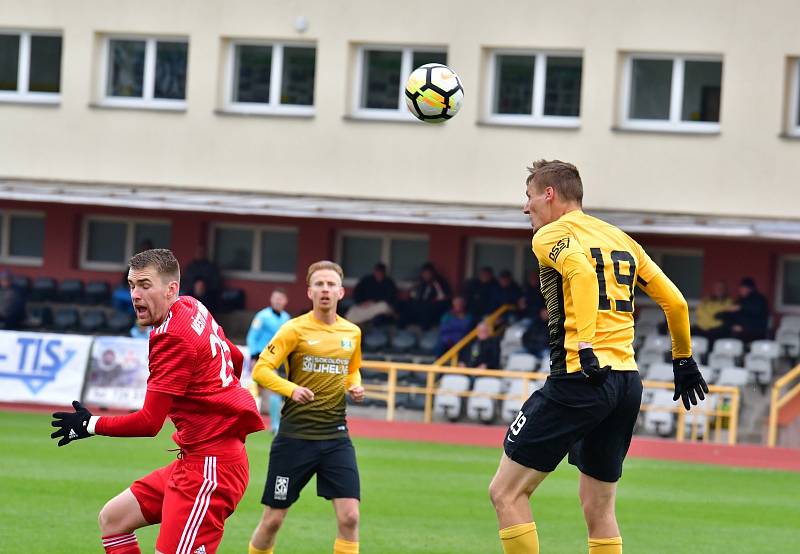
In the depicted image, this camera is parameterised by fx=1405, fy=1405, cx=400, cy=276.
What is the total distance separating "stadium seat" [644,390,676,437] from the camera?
2128cm

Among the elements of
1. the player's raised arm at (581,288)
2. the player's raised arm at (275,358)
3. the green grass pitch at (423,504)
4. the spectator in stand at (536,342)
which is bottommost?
the green grass pitch at (423,504)

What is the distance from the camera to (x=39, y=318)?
2672 centimetres

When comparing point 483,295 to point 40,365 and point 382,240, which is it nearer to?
A: point 382,240

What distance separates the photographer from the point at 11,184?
26.8 m

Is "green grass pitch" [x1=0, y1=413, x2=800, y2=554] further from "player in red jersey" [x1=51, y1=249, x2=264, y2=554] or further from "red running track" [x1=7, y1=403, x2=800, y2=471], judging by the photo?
"player in red jersey" [x1=51, y1=249, x2=264, y2=554]

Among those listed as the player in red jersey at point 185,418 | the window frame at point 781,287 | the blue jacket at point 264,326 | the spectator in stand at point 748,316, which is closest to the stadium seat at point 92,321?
the blue jacket at point 264,326

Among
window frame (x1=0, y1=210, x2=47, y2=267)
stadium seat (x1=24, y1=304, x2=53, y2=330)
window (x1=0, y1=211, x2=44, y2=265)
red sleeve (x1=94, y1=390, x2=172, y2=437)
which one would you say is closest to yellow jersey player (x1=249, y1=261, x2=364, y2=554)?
red sleeve (x1=94, y1=390, x2=172, y2=437)

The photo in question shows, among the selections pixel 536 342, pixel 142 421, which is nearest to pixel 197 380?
pixel 142 421

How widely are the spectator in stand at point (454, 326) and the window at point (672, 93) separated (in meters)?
4.48

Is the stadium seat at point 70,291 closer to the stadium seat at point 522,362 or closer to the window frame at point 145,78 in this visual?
the window frame at point 145,78

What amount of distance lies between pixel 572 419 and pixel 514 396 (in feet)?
49.1

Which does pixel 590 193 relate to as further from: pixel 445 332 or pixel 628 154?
pixel 445 332

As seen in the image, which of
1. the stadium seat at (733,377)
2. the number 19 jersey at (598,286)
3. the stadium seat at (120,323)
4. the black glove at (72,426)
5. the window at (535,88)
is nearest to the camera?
the black glove at (72,426)

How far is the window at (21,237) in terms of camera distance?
29547 millimetres
